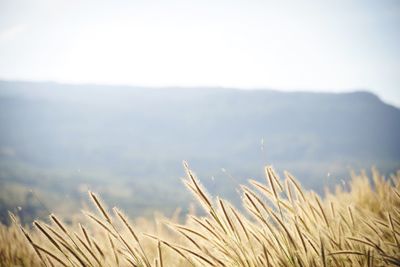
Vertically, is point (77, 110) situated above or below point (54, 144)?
above

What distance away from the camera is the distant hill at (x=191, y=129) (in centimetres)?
6531

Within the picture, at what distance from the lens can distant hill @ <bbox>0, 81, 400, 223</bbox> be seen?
65312 mm

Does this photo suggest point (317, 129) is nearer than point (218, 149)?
No

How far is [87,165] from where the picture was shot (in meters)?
62.1

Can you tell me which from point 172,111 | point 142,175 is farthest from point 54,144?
point 172,111

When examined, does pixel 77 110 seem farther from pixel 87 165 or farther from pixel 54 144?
pixel 87 165

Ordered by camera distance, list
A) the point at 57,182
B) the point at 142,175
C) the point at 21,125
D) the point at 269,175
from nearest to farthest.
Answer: the point at 269,175
the point at 57,182
the point at 142,175
the point at 21,125

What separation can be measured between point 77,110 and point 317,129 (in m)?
68.0

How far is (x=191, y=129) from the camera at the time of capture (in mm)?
89938

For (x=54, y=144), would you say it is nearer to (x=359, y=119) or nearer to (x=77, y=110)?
(x=77, y=110)

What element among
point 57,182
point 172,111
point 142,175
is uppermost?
point 172,111

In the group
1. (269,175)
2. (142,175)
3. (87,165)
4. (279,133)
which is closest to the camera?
(269,175)

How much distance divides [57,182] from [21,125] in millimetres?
47161

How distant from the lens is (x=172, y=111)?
9431 cm
